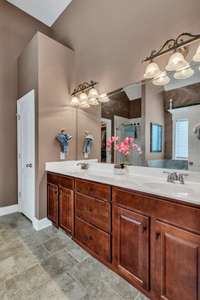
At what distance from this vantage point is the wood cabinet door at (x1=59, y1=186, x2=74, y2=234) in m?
2.09

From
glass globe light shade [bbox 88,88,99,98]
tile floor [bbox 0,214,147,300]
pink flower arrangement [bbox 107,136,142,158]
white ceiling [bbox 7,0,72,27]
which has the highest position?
white ceiling [bbox 7,0,72,27]

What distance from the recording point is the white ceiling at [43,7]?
3.12 metres

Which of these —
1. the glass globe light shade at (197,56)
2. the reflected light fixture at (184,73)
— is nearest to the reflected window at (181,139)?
the reflected light fixture at (184,73)

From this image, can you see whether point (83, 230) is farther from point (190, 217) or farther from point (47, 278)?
point (190, 217)

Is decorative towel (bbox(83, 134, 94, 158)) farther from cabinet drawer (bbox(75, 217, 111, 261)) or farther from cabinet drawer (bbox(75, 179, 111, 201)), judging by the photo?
cabinet drawer (bbox(75, 217, 111, 261))

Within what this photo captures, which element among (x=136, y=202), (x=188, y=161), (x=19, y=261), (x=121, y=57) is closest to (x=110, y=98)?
(x=121, y=57)

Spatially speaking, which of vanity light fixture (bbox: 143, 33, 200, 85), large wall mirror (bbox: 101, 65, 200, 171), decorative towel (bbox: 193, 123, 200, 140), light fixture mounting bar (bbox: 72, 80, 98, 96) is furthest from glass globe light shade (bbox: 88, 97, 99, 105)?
decorative towel (bbox: 193, 123, 200, 140)

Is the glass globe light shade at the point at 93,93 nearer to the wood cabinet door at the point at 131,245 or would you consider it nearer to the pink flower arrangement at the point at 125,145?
the pink flower arrangement at the point at 125,145

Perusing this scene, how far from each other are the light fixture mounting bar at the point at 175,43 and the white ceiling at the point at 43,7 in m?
2.40

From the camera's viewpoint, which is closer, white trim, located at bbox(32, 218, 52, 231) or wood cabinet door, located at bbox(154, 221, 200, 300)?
wood cabinet door, located at bbox(154, 221, 200, 300)

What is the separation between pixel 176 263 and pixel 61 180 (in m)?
1.57

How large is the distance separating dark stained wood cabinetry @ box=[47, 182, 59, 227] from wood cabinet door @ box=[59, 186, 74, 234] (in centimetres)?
12

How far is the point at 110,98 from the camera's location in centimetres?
244

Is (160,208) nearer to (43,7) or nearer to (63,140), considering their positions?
(63,140)
